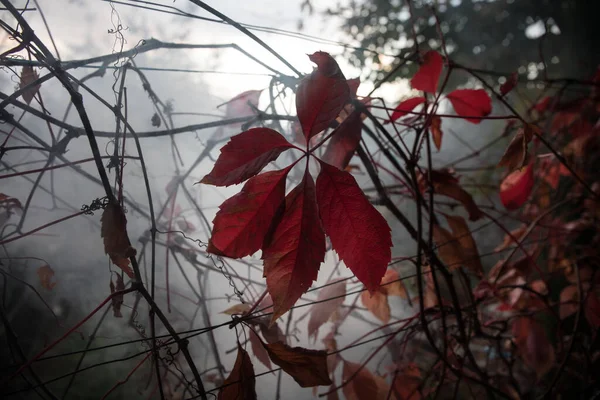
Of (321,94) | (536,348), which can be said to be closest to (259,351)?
(321,94)

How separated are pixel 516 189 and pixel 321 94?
68 cm

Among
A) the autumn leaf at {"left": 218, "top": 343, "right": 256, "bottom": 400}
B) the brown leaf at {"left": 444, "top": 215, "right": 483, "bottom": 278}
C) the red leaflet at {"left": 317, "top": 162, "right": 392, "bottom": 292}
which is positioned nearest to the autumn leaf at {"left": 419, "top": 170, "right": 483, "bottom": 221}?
the brown leaf at {"left": 444, "top": 215, "right": 483, "bottom": 278}

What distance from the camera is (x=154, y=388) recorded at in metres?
0.44

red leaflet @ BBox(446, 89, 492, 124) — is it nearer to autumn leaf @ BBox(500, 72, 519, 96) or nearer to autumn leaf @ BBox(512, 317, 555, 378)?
autumn leaf @ BBox(500, 72, 519, 96)

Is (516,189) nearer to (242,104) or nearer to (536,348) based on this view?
(536,348)

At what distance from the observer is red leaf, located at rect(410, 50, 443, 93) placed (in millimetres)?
558

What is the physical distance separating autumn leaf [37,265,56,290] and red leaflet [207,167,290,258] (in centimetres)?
20

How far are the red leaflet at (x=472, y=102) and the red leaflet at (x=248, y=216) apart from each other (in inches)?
15.4

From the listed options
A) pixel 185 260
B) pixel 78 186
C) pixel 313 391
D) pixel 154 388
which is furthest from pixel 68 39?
pixel 313 391

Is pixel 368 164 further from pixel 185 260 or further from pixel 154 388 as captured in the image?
pixel 154 388

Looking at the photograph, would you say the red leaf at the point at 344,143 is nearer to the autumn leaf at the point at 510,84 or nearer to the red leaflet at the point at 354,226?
the red leaflet at the point at 354,226

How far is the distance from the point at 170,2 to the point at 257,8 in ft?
0.47

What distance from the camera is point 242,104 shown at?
588 mm

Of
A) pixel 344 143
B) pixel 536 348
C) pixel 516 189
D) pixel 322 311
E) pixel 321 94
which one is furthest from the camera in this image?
pixel 536 348
